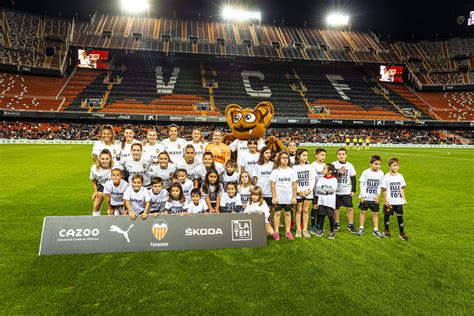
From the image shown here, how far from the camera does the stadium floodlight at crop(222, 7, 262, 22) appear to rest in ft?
→ 161

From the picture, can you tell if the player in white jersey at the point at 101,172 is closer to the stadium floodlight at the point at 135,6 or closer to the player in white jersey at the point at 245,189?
the player in white jersey at the point at 245,189

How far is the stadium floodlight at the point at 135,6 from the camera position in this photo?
4650 centimetres

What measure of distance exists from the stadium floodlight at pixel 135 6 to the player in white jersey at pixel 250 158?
4928 centimetres

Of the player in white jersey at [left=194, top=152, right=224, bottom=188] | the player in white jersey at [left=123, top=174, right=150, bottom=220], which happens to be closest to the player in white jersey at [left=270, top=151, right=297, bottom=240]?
the player in white jersey at [left=194, top=152, right=224, bottom=188]

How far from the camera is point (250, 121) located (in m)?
7.29

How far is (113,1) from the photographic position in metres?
46.3

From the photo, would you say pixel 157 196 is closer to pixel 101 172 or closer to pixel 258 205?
pixel 101 172

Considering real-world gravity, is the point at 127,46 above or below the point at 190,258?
above

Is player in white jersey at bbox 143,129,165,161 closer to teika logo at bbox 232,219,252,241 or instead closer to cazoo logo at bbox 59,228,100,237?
cazoo logo at bbox 59,228,100,237

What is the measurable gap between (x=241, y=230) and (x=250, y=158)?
72.5 inches

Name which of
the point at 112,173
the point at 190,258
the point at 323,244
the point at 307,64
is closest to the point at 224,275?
→ the point at 190,258

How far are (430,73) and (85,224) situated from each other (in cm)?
5513

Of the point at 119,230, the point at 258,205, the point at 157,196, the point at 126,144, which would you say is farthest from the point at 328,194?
the point at 126,144

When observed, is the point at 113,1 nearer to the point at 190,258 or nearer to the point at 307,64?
the point at 307,64
